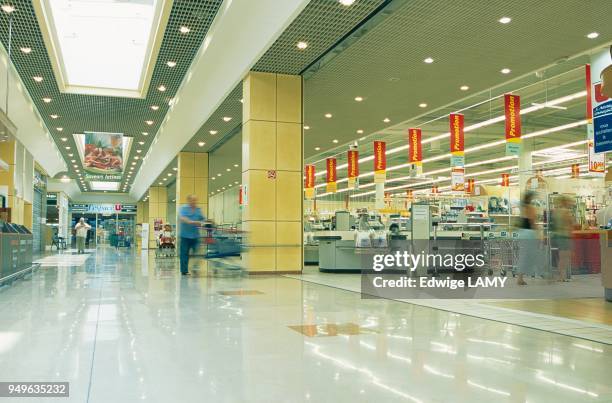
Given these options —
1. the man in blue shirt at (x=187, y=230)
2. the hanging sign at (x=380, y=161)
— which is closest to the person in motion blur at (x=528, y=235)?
the man in blue shirt at (x=187, y=230)

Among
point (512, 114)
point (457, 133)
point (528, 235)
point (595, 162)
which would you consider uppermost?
point (512, 114)

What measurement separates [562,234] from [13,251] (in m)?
9.61

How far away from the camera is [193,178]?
20.3m

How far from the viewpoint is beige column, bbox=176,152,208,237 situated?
65.2 feet

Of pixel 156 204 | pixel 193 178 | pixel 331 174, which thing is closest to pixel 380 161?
pixel 331 174

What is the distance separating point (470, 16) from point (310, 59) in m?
3.01

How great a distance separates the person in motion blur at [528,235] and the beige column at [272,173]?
4159 mm

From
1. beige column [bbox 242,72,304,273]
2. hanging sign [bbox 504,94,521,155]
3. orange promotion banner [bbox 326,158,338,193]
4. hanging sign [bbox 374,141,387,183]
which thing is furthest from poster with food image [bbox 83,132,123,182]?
hanging sign [bbox 504,94,521,155]

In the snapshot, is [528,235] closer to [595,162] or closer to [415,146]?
[595,162]

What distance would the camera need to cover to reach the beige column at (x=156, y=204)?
1204 inches

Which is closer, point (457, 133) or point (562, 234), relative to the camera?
point (562, 234)

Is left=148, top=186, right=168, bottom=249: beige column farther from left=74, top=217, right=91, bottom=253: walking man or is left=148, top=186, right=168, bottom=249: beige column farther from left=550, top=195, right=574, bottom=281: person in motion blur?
left=550, top=195, right=574, bottom=281: person in motion blur

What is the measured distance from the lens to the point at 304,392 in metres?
2.49

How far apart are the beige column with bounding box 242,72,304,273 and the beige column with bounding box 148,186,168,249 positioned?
21.2 meters
